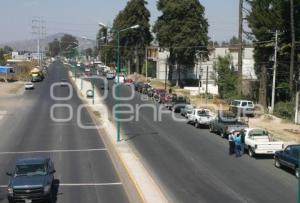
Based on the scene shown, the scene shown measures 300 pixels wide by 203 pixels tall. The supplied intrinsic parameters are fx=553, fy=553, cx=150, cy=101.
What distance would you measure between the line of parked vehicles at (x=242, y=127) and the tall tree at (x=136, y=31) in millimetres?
56462

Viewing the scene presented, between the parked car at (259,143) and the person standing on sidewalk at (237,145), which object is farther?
the person standing on sidewalk at (237,145)

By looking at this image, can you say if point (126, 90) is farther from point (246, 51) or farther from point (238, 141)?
point (238, 141)

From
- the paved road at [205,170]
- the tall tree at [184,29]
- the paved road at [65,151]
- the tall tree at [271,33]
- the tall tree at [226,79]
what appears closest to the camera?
the paved road at [205,170]

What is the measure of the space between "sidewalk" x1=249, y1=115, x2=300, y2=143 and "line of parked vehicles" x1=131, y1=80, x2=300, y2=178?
212 centimetres

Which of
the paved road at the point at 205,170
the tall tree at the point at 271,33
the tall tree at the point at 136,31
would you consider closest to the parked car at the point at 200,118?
the paved road at the point at 205,170

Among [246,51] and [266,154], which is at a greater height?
[246,51]

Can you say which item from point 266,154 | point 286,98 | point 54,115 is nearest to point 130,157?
point 266,154

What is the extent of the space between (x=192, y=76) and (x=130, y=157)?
78.7m

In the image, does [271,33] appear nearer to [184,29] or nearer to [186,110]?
[186,110]

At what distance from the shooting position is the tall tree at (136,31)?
125 meters

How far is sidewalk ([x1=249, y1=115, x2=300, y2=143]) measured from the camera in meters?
41.6

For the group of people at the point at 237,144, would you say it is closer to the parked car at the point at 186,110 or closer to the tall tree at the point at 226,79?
the parked car at the point at 186,110

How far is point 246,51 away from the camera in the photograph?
96562mm

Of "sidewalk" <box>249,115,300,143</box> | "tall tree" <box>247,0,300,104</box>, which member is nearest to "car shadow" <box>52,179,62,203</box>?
"sidewalk" <box>249,115,300,143</box>
